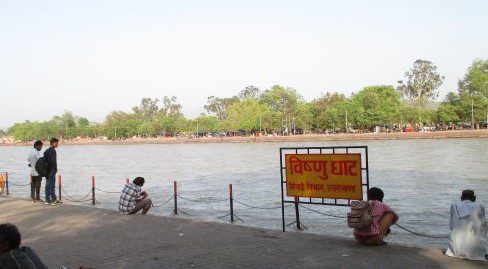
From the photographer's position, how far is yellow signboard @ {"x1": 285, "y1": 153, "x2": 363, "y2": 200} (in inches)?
385

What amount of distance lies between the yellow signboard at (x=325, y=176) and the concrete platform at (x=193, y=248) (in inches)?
36.3

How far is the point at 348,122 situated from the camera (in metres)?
105

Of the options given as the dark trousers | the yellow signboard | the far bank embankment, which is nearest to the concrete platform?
the yellow signboard

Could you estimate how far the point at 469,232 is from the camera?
781 centimetres

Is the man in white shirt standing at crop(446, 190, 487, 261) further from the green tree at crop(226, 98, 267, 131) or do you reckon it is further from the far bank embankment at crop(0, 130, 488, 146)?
the green tree at crop(226, 98, 267, 131)

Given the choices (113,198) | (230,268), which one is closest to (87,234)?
(230,268)

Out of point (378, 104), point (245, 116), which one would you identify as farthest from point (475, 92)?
point (245, 116)

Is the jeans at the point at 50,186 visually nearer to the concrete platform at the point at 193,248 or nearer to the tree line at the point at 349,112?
the concrete platform at the point at 193,248

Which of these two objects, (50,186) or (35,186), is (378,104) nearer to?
(35,186)

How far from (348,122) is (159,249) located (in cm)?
9857

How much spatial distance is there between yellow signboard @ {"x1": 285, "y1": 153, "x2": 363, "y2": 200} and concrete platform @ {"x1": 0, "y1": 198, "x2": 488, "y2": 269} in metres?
0.92

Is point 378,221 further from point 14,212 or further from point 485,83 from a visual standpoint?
point 485,83

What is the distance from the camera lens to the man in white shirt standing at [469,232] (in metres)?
7.76

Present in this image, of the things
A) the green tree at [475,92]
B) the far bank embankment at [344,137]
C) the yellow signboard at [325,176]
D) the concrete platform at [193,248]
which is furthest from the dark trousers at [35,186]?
the green tree at [475,92]
